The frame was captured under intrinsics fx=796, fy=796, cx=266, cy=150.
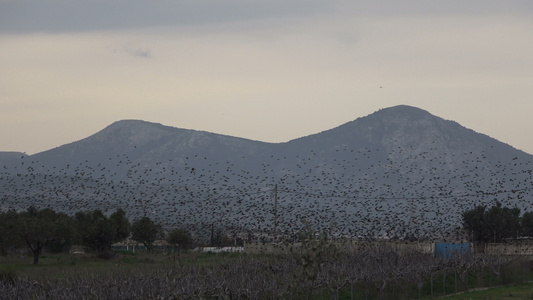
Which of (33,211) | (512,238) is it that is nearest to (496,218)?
(512,238)

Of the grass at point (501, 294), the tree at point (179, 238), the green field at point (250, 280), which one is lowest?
the grass at point (501, 294)

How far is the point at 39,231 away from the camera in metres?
95.1

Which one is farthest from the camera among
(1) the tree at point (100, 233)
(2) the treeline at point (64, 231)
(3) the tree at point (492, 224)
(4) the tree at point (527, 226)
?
(4) the tree at point (527, 226)

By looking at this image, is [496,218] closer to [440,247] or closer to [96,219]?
[440,247]

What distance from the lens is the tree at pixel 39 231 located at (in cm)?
9456

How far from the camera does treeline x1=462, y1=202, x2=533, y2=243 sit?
5212 inches

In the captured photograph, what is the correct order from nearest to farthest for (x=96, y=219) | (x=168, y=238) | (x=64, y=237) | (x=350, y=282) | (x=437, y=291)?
(x=350, y=282)
(x=437, y=291)
(x=64, y=237)
(x=96, y=219)
(x=168, y=238)

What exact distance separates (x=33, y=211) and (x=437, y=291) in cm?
6443

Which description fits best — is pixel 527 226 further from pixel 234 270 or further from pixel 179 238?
pixel 234 270

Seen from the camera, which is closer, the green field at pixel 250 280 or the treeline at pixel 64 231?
the green field at pixel 250 280

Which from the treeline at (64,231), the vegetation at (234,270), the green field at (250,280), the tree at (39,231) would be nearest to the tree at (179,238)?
the vegetation at (234,270)

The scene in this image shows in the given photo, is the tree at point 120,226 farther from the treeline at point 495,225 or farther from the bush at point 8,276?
the treeline at point 495,225

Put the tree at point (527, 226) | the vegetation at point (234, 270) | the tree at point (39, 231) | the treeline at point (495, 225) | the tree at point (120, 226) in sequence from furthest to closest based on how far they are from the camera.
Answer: the tree at point (527, 226)
the treeline at point (495, 225)
the tree at point (120, 226)
the tree at point (39, 231)
the vegetation at point (234, 270)

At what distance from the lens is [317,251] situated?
86.3 feet
